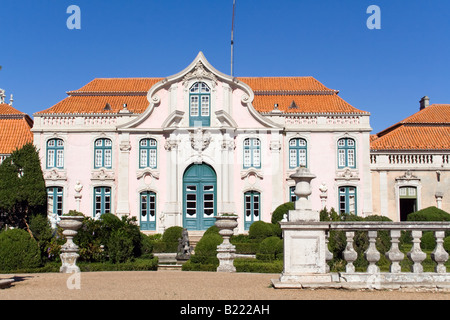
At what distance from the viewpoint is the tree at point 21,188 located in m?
24.1

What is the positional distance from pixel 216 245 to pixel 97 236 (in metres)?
3.73

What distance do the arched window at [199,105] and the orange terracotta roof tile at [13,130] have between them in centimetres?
972

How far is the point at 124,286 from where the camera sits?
1020cm

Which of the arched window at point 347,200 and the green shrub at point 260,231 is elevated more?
the arched window at point 347,200

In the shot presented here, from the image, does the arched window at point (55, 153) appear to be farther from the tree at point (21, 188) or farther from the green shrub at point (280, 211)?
the green shrub at point (280, 211)

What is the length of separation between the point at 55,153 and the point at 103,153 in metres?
2.65

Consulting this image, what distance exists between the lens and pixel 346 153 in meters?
28.7

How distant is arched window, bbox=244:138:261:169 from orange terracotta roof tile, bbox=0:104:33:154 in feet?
41.1

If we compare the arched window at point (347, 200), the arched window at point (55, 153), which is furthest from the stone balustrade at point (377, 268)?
the arched window at point (55, 153)

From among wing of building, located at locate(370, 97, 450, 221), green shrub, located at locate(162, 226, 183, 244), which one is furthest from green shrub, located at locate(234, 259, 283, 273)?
wing of building, located at locate(370, 97, 450, 221)

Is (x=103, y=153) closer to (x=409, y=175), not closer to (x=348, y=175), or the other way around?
(x=348, y=175)

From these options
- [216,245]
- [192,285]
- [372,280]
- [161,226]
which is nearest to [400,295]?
[372,280]

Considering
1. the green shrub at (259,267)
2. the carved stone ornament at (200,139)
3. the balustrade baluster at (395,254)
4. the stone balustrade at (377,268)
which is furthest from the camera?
the carved stone ornament at (200,139)

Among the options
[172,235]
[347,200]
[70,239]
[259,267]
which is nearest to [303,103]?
[347,200]
